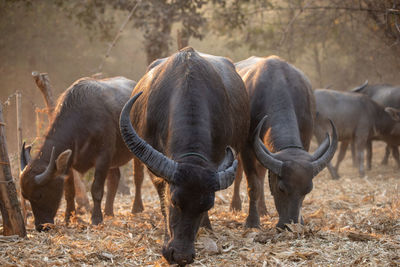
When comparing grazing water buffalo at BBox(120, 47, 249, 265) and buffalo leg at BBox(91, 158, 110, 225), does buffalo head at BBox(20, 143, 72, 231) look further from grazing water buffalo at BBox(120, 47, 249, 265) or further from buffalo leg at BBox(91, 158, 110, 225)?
grazing water buffalo at BBox(120, 47, 249, 265)

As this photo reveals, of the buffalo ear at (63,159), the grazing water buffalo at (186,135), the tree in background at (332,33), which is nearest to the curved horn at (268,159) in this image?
the grazing water buffalo at (186,135)

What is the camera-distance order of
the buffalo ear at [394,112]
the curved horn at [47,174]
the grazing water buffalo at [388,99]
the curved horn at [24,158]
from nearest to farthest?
1. the curved horn at [47,174]
2. the curved horn at [24,158]
3. the buffalo ear at [394,112]
4. the grazing water buffalo at [388,99]

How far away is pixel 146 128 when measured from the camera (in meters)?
5.25

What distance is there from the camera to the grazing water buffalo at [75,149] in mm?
6484

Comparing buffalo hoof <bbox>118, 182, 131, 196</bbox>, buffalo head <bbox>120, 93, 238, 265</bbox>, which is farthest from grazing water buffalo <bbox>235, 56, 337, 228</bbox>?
buffalo hoof <bbox>118, 182, 131, 196</bbox>

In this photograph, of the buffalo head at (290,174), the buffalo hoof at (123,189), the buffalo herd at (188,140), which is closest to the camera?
the buffalo herd at (188,140)

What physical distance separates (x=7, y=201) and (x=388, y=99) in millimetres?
13123

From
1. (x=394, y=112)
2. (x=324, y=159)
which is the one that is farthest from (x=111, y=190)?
(x=394, y=112)

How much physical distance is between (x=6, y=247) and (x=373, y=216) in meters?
5.20

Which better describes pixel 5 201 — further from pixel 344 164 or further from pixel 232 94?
pixel 344 164

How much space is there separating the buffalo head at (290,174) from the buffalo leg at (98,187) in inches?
109

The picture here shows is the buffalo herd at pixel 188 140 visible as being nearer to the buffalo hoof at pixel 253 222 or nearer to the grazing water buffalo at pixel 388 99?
the buffalo hoof at pixel 253 222

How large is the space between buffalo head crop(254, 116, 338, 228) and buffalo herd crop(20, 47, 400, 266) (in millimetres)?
14

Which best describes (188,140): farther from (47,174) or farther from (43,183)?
(43,183)
